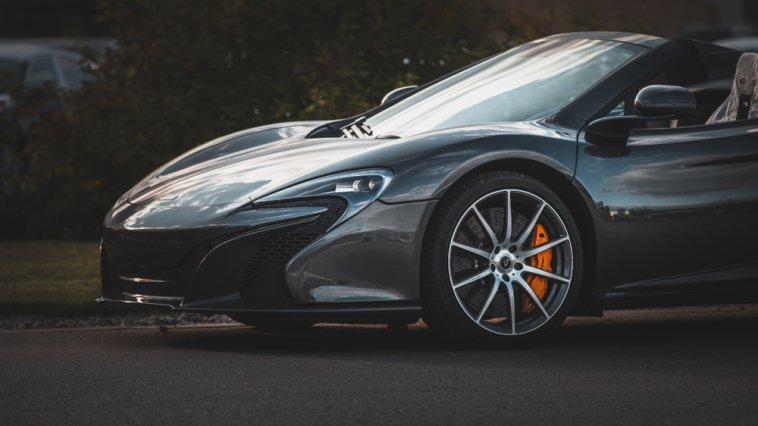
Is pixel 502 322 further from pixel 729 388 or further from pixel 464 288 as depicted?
pixel 729 388

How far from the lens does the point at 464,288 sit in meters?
5.82

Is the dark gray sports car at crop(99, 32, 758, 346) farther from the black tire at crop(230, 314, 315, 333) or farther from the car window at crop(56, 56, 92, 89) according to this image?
the car window at crop(56, 56, 92, 89)

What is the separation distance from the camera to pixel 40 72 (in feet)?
51.0

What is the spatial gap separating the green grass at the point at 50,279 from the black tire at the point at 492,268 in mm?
2283

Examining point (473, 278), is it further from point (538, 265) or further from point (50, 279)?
point (50, 279)

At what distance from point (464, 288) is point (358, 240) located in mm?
534

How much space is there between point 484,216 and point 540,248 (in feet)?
0.91

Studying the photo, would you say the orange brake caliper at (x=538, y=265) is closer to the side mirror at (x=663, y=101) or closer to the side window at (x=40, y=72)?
the side mirror at (x=663, y=101)

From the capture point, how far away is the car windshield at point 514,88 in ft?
21.2

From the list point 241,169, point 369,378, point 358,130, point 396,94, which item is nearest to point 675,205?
point 358,130

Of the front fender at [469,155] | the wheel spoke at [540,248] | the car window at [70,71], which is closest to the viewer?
the front fender at [469,155]

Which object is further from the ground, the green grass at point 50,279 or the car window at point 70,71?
the car window at point 70,71

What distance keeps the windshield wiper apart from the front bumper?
0.94 metres

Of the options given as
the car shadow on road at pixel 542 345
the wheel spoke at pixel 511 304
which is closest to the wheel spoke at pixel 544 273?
the wheel spoke at pixel 511 304
